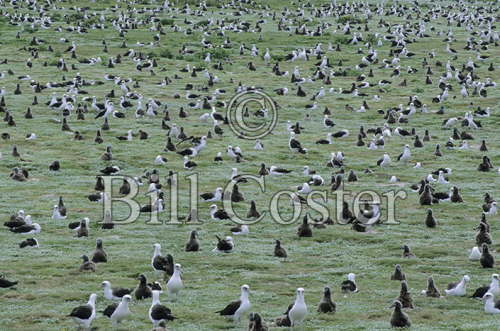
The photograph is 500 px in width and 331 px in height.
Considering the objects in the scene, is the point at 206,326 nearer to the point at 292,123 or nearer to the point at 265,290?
the point at 265,290

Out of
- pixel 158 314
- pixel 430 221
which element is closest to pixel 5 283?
pixel 158 314

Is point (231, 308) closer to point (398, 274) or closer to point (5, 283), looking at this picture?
point (398, 274)

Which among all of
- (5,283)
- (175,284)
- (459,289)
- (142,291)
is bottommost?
(5,283)

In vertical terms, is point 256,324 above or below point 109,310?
above

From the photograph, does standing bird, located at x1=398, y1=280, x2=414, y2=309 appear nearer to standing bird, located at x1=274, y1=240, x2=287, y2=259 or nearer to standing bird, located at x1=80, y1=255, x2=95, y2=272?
standing bird, located at x1=274, y1=240, x2=287, y2=259

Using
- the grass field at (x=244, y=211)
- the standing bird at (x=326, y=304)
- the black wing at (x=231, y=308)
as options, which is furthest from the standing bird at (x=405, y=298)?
the black wing at (x=231, y=308)

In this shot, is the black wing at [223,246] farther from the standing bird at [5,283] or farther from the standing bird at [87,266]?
the standing bird at [5,283]

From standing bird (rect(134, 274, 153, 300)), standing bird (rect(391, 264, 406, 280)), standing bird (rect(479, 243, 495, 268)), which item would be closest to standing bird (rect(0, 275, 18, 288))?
standing bird (rect(134, 274, 153, 300))

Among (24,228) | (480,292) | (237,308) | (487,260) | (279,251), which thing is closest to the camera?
(237,308)

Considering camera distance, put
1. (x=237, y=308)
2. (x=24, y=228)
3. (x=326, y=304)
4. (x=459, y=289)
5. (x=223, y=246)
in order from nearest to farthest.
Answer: (x=237, y=308) → (x=326, y=304) → (x=459, y=289) → (x=223, y=246) → (x=24, y=228)

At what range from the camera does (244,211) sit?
115ft

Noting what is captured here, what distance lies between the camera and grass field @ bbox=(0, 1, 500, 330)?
77.2 feet

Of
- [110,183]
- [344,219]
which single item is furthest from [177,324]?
[110,183]

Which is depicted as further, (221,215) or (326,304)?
(221,215)
